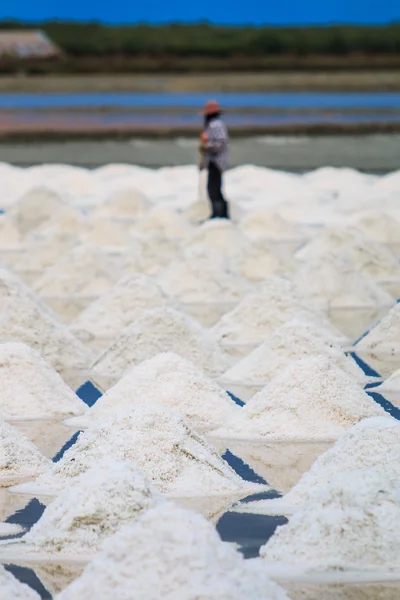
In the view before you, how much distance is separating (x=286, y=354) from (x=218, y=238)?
15.7ft

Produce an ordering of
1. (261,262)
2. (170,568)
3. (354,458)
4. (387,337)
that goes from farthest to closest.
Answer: (261,262) < (387,337) < (354,458) < (170,568)

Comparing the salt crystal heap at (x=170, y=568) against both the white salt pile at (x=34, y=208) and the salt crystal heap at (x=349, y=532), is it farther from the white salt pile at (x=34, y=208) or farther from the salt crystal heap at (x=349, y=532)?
the white salt pile at (x=34, y=208)

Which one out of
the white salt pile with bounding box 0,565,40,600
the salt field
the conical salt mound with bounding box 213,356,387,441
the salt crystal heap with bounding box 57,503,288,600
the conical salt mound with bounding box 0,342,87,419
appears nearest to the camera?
the salt crystal heap with bounding box 57,503,288,600

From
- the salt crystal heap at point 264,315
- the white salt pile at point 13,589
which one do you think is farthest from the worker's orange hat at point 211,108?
the white salt pile at point 13,589

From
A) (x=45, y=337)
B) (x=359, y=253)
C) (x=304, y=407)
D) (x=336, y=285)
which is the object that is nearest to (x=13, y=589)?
(x=304, y=407)

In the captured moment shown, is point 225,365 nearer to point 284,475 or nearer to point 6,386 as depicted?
point 6,386

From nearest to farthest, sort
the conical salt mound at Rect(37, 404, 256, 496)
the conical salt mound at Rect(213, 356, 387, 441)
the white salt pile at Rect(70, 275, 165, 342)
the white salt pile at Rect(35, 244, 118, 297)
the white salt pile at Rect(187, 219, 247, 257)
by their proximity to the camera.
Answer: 1. the conical salt mound at Rect(37, 404, 256, 496)
2. the conical salt mound at Rect(213, 356, 387, 441)
3. the white salt pile at Rect(70, 275, 165, 342)
4. the white salt pile at Rect(35, 244, 118, 297)
5. the white salt pile at Rect(187, 219, 247, 257)

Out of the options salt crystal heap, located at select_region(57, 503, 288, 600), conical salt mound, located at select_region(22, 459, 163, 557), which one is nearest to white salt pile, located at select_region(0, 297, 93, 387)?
conical salt mound, located at select_region(22, 459, 163, 557)

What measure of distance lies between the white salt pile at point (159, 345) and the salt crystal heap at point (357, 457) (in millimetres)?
2209

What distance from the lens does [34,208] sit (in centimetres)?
1428

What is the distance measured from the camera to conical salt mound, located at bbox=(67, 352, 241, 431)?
6480 millimetres

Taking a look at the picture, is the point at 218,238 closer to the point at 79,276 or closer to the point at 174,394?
the point at 79,276

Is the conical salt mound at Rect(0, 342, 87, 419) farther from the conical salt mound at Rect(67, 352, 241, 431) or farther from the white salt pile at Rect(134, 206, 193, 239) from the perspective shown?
→ the white salt pile at Rect(134, 206, 193, 239)

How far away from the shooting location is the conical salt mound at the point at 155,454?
17.9 ft
